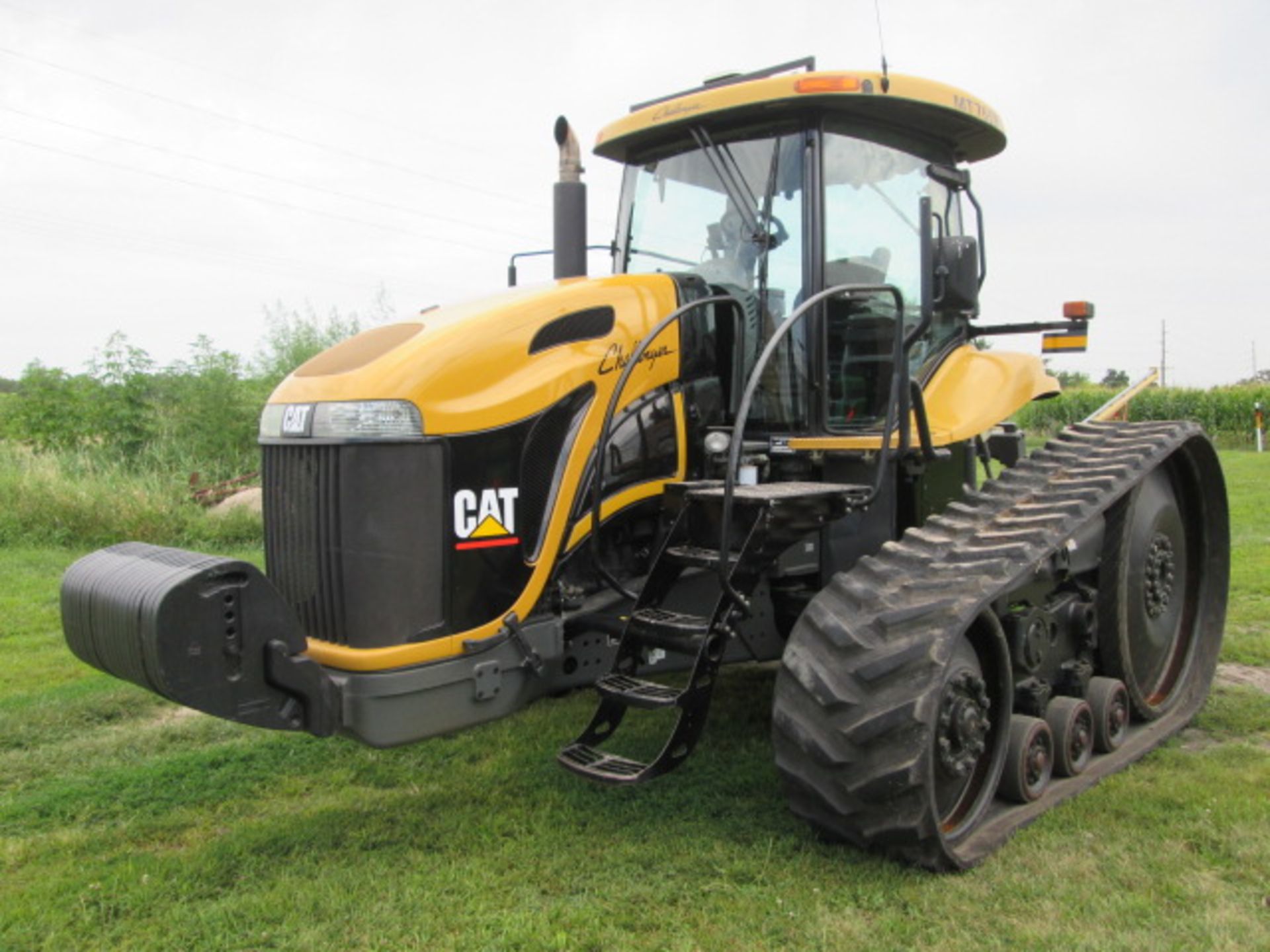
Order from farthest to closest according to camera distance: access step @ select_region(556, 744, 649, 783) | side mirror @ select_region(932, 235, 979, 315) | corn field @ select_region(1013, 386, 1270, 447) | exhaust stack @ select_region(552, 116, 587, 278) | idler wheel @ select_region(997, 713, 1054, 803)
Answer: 1. corn field @ select_region(1013, 386, 1270, 447)
2. exhaust stack @ select_region(552, 116, 587, 278)
3. side mirror @ select_region(932, 235, 979, 315)
4. idler wheel @ select_region(997, 713, 1054, 803)
5. access step @ select_region(556, 744, 649, 783)

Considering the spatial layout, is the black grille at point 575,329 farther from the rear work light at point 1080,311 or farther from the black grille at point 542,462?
the rear work light at point 1080,311

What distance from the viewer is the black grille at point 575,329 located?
3.75m

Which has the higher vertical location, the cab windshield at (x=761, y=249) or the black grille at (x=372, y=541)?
the cab windshield at (x=761, y=249)

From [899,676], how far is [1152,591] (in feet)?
7.56

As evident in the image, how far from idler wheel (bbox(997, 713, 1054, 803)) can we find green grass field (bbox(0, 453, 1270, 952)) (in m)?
0.15

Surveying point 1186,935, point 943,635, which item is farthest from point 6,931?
point 1186,935

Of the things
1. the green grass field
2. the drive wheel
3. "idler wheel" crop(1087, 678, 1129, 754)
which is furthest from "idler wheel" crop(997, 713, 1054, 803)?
the drive wheel

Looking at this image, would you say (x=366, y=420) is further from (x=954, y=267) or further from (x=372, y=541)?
(x=954, y=267)

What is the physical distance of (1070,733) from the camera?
4195 mm

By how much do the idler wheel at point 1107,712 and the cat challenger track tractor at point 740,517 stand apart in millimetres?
22

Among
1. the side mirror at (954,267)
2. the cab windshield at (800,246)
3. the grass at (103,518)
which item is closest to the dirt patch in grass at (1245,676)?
the cab windshield at (800,246)

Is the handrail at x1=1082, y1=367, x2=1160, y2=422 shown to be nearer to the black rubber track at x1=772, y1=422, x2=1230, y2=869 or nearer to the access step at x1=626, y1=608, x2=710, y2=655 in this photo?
the black rubber track at x1=772, y1=422, x2=1230, y2=869

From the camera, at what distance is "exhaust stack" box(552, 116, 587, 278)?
15.5 ft

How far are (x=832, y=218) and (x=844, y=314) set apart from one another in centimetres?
39
